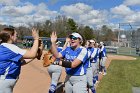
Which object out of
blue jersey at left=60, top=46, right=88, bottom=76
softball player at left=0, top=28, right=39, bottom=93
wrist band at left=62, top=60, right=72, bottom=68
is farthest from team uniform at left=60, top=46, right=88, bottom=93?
softball player at left=0, top=28, right=39, bottom=93

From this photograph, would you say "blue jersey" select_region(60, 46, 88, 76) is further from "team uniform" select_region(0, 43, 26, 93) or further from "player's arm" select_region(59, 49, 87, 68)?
"team uniform" select_region(0, 43, 26, 93)

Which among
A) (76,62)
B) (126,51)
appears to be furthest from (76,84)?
(126,51)

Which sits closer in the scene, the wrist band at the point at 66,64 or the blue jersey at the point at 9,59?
the blue jersey at the point at 9,59

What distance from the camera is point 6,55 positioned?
5230 millimetres

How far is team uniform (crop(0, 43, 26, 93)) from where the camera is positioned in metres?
5.22

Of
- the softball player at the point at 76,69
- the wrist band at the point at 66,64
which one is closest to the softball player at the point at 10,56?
the wrist band at the point at 66,64

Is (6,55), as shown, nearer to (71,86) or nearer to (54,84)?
(71,86)

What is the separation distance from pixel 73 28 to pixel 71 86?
278 feet

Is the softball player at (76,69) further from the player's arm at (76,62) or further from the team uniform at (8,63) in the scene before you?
the team uniform at (8,63)

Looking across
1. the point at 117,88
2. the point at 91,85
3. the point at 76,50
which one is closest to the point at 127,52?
the point at 117,88

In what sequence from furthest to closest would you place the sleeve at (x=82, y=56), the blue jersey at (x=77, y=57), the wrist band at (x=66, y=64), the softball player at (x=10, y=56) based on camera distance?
the blue jersey at (x=77, y=57)
the sleeve at (x=82, y=56)
the wrist band at (x=66, y=64)
the softball player at (x=10, y=56)

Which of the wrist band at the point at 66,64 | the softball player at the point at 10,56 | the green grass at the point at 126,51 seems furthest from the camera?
the green grass at the point at 126,51

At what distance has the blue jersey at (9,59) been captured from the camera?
17.1ft

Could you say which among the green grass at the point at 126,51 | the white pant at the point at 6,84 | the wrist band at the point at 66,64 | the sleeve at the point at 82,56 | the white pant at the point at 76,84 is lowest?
the green grass at the point at 126,51
